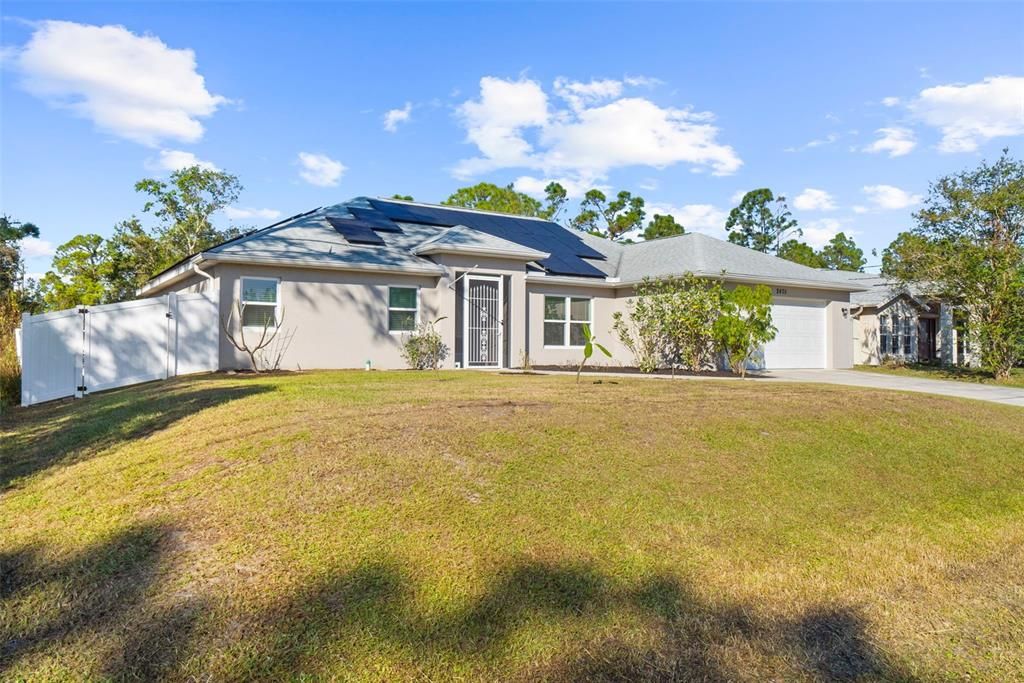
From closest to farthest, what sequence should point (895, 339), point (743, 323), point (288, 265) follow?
1. point (288, 265)
2. point (743, 323)
3. point (895, 339)

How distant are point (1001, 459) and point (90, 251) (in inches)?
1433

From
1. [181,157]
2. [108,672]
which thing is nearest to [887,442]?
[108,672]

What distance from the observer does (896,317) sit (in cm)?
2653

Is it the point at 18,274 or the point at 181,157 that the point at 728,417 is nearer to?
the point at 18,274

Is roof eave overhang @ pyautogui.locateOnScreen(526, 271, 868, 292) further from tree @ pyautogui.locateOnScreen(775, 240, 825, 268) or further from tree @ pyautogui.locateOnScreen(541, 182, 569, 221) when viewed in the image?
tree @ pyautogui.locateOnScreen(775, 240, 825, 268)

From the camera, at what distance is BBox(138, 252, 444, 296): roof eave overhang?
1303cm

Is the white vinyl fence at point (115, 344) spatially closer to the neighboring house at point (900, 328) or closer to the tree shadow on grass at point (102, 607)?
the tree shadow on grass at point (102, 607)

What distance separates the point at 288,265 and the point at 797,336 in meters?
15.6

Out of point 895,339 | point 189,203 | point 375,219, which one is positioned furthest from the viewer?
point 189,203

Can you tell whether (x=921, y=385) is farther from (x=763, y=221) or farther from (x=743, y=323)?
(x=763, y=221)

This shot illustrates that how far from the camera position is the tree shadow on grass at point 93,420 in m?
6.46

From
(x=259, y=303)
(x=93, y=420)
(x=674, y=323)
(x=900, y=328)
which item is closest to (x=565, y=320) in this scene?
(x=674, y=323)

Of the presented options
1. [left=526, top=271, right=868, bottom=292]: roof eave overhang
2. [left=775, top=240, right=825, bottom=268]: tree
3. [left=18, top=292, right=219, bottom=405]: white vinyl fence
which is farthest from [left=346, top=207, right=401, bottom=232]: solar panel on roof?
[left=775, top=240, right=825, bottom=268]: tree

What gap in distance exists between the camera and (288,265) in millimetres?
13648
